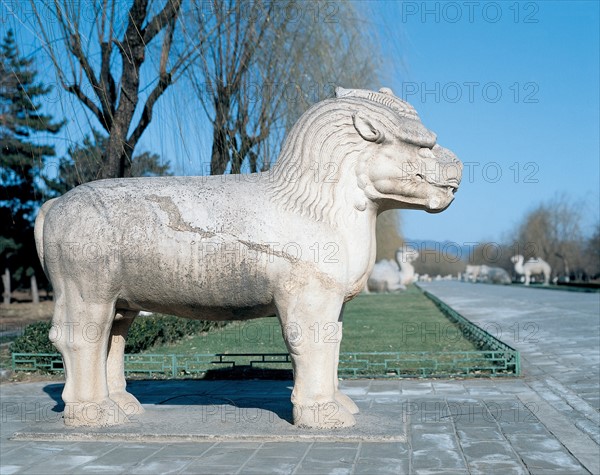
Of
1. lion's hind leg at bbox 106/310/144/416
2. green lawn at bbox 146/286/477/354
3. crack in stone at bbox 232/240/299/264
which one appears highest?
crack in stone at bbox 232/240/299/264

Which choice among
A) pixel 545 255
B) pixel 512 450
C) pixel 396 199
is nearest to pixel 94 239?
pixel 396 199

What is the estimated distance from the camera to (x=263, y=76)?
28.3 ft

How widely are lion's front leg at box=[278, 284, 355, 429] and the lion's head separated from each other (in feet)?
2.05

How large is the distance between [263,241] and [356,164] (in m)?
0.90

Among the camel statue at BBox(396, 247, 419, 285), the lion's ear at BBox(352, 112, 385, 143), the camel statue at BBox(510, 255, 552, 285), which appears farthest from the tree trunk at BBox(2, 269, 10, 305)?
the camel statue at BBox(510, 255, 552, 285)

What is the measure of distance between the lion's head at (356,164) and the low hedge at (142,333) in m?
5.69

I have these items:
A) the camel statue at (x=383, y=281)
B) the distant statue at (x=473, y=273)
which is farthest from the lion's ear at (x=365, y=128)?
the distant statue at (x=473, y=273)

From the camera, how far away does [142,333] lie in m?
11.1

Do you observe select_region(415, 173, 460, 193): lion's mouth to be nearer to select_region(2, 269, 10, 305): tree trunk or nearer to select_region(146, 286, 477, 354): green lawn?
select_region(146, 286, 477, 354): green lawn

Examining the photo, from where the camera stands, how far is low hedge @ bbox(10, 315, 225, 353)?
9.42m

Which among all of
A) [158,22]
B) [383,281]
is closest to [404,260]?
[383,281]

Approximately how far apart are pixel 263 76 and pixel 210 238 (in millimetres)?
4340

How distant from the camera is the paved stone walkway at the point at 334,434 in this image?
4305 mm

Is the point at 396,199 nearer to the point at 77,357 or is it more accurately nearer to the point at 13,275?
the point at 77,357
